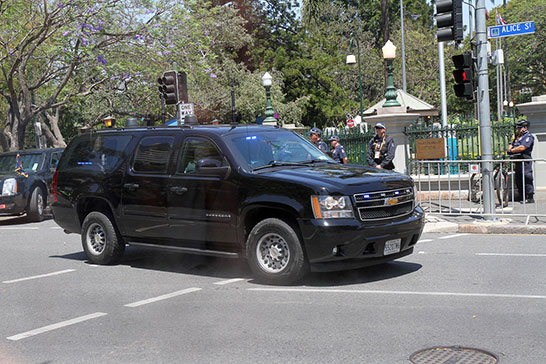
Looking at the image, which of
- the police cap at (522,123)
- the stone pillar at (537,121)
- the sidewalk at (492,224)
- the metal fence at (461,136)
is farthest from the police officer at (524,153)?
the stone pillar at (537,121)

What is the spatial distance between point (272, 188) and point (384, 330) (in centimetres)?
249

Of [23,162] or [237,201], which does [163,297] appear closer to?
[237,201]

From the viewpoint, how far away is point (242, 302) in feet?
23.3

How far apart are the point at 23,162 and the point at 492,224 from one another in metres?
11.9

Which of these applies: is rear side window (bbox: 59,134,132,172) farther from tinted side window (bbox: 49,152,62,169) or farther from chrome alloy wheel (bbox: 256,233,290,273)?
tinted side window (bbox: 49,152,62,169)

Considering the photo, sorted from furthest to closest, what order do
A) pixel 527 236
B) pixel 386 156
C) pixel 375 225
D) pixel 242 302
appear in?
pixel 386 156 → pixel 527 236 → pixel 375 225 → pixel 242 302

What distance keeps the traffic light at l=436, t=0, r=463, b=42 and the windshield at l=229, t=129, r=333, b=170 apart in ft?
16.7

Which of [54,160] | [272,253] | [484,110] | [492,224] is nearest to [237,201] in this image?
[272,253]

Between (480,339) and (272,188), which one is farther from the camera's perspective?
(272,188)

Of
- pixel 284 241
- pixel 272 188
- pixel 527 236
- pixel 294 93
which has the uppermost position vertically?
pixel 294 93

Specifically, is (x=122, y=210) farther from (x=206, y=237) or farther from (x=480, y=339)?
(x=480, y=339)

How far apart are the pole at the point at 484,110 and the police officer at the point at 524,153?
1631 millimetres

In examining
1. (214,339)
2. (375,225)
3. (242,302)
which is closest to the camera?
(214,339)

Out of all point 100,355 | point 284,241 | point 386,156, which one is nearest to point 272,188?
point 284,241
